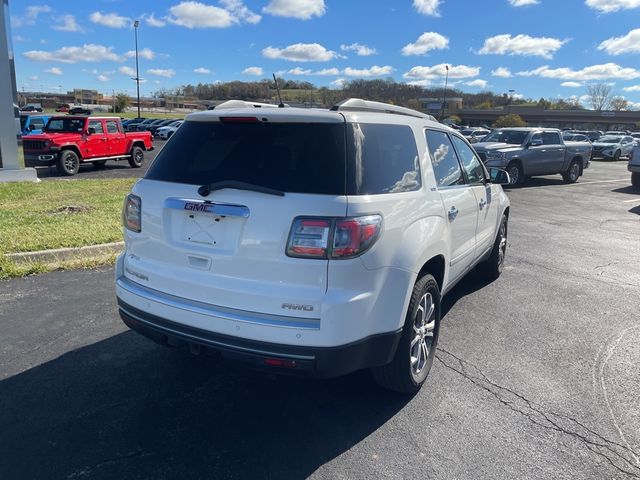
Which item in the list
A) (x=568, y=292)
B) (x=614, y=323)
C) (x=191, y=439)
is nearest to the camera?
(x=191, y=439)

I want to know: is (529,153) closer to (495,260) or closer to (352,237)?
(495,260)

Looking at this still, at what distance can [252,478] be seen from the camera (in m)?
2.62

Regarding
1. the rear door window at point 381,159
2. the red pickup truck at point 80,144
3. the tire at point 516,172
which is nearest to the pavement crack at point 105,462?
the rear door window at point 381,159

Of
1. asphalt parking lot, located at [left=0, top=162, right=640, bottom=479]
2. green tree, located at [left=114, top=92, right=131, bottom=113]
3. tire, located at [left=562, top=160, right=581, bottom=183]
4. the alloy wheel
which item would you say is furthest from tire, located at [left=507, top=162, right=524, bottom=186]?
green tree, located at [left=114, top=92, right=131, bottom=113]

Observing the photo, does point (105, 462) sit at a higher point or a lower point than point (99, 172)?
lower

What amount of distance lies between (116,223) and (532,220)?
827 centimetres

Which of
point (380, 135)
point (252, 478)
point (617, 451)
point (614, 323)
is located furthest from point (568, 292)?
point (252, 478)

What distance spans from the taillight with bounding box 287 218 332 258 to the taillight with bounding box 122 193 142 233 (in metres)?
1.14

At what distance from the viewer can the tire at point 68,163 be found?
16328 mm

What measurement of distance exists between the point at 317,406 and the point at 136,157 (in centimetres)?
1854

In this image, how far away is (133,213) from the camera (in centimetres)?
327

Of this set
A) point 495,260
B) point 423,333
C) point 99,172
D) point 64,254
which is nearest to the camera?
point 423,333

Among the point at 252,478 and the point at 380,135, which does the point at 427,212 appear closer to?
the point at 380,135

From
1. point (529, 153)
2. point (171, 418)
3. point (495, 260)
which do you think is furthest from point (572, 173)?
point (171, 418)
